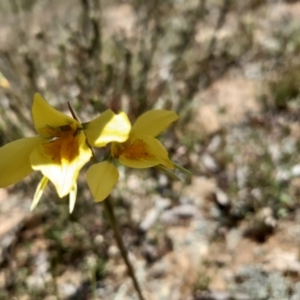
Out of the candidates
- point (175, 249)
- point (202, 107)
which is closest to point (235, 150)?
point (202, 107)

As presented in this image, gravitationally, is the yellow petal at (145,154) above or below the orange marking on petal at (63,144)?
below

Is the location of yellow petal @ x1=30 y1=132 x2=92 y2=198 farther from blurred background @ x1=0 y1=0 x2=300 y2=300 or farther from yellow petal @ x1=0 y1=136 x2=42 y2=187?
blurred background @ x1=0 y1=0 x2=300 y2=300

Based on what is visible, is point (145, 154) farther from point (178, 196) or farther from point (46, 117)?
point (178, 196)

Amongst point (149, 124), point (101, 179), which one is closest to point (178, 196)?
point (149, 124)

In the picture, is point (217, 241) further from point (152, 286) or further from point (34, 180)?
point (34, 180)

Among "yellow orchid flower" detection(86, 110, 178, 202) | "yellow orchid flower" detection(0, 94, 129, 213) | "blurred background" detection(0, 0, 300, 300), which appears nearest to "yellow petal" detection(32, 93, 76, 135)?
"yellow orchid flower" detection(0, 94, 129, 213)

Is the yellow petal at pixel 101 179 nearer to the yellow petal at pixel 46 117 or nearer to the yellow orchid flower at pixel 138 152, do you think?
the yellow orchid flower at pixel 138 152

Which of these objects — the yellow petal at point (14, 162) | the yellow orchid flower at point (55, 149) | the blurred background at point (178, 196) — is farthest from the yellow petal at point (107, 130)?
the blurred background at point (178, 196)
